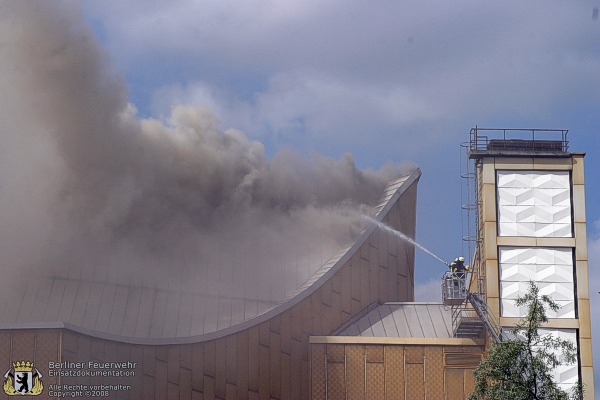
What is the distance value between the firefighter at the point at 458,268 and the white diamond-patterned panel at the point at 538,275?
1496 millimetres

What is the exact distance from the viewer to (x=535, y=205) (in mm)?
51719

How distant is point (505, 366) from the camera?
123 feet

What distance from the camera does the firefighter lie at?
51.3 m

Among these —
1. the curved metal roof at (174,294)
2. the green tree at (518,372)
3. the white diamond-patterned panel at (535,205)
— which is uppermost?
the white diamond-patterned panel at (535,205)

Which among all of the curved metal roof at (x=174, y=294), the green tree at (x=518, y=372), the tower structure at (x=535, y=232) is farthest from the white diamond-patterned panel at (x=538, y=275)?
the green tree at (x=518, y=372)

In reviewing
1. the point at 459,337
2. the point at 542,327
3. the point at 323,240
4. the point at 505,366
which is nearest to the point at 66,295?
the point at 323,240

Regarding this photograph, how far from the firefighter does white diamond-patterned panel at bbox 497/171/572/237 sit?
6.55ft

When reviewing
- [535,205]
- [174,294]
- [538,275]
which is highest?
[535,205]

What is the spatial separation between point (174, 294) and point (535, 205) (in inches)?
644

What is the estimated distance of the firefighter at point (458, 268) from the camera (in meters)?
51.3

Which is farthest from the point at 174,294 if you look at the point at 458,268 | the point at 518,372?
the point at 518,372

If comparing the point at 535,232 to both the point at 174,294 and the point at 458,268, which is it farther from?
the point at 174,294

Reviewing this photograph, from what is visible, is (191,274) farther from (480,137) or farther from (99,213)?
(480,137)

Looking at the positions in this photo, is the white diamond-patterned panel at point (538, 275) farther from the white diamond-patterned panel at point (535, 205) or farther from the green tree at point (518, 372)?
the green tree at point (518, 372)
